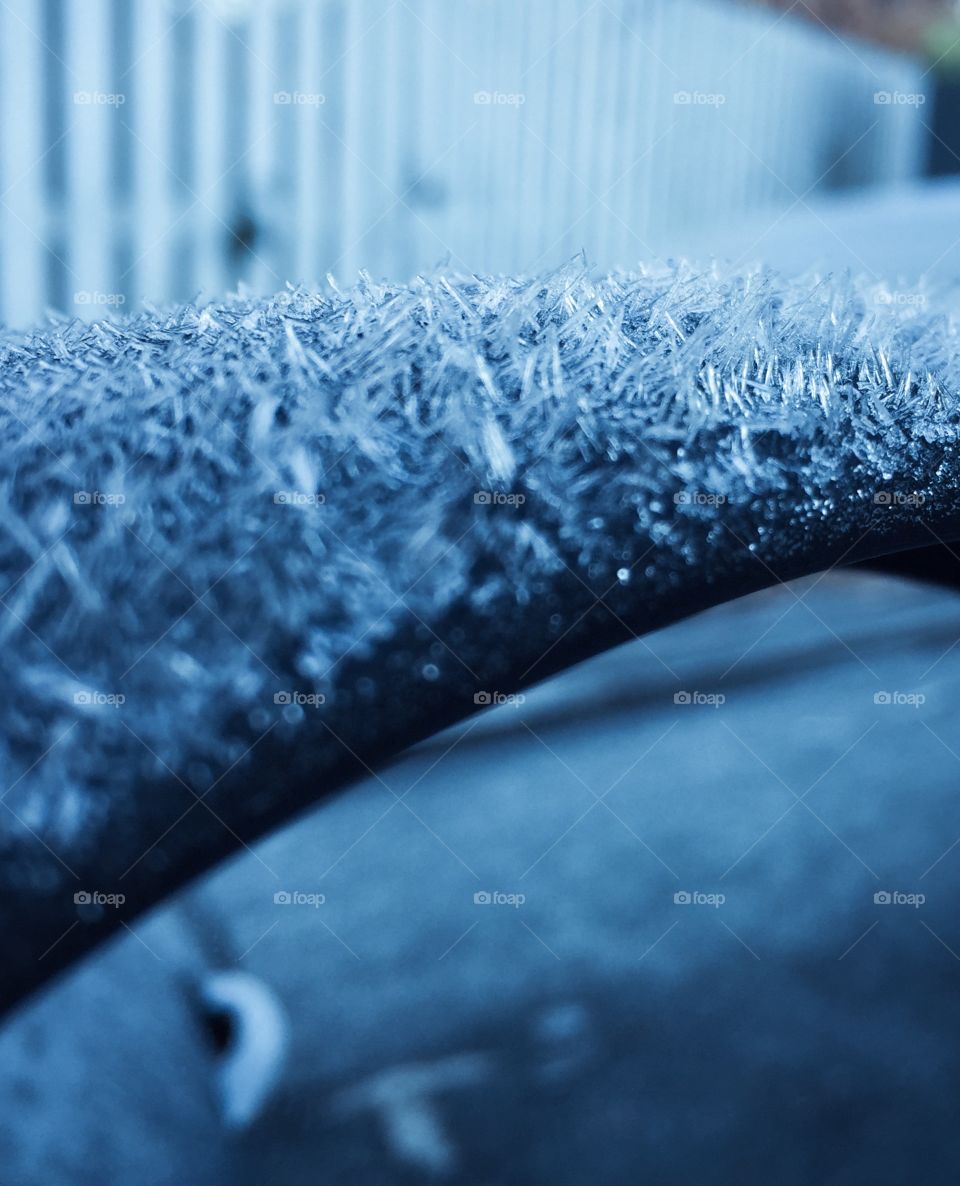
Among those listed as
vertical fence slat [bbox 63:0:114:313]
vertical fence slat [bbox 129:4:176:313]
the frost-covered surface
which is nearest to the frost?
the frost-covered surface

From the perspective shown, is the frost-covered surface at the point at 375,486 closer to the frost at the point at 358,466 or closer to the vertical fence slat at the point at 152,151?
the frost at the point at 358,466

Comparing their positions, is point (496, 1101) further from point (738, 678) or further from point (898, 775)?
point (738, 678)

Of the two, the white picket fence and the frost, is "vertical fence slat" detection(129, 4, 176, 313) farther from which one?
the frost

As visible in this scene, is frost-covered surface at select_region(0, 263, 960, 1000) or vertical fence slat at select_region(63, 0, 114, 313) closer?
frost-covered surface at select_region(0, 263, 960, 1000)

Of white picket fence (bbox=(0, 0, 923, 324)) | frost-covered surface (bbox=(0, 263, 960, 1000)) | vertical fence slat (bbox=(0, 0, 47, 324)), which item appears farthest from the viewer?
white picket fence (bbox=(0, 0, 923, 324))

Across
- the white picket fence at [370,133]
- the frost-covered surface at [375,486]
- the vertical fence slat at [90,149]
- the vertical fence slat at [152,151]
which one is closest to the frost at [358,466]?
the frost-covered surface at [375,486]

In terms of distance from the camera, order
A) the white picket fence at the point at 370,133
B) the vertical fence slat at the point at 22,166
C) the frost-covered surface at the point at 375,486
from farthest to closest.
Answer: the white picket fence at the point at 370,133 → the vertical fence slat at the point at 22,166 → the frost-covered surface at the point at 375,486

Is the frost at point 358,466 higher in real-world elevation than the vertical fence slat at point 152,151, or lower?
lower
